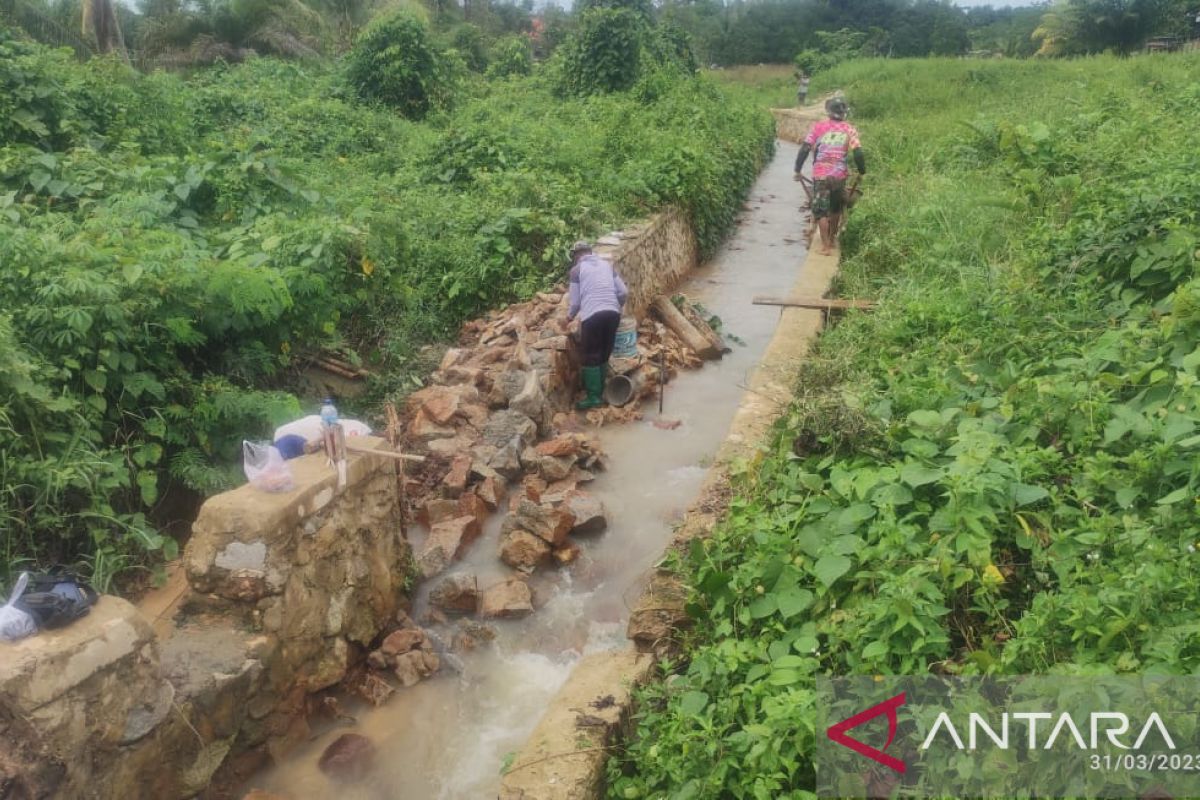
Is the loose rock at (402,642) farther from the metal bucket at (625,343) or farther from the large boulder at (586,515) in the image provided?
the metal bucket at (625,343)

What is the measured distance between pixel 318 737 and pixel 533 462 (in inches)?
105

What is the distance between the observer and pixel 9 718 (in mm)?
2982

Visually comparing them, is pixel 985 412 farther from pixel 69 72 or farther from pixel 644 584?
pixel 69 72

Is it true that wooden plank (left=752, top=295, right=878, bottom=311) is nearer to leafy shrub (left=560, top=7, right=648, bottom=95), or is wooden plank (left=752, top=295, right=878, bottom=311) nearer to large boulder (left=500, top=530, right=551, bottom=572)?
large boulder (left=500, top=530, right=551, bottom=572)

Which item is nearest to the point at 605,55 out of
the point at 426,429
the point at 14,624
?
the point at 426,429

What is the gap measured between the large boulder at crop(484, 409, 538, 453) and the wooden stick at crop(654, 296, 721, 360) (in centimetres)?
280

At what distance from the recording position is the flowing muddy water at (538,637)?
13.8 feet

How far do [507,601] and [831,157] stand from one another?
752 centimetres

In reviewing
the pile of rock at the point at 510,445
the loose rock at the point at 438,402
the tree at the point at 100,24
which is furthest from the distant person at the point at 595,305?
the tree at the point at 100,24

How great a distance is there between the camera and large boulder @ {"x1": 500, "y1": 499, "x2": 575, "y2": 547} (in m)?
5.62

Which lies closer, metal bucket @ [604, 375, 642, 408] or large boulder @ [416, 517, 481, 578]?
large boulder @ [416, 517, 481, 578]

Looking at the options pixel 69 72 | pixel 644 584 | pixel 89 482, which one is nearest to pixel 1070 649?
pixel 644 584

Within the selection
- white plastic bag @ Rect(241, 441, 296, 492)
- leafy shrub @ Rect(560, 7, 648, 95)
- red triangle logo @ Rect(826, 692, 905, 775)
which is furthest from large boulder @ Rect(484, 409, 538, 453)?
leafy shrub @ Rect(560, 7, 648, 95)

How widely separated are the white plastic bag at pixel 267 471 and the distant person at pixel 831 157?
814 cm
